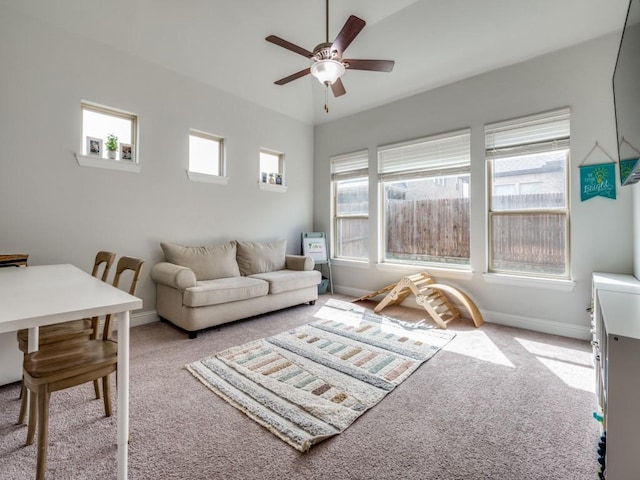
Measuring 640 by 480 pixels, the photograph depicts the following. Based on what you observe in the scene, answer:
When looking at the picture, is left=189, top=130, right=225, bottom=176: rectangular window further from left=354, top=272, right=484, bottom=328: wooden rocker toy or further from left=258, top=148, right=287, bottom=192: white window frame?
left=354, top=272, right=484, bottom=328: wooden rocker toy

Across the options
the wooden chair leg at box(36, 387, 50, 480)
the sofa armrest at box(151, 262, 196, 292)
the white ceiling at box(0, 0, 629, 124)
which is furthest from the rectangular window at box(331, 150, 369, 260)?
the wooden chair leg at box(36, 387, 50, 480)

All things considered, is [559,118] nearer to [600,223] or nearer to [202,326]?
[600,223]

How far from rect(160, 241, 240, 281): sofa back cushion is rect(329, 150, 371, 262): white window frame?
6.25 ft

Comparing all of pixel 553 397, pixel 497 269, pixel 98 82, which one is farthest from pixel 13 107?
pixel 497 269

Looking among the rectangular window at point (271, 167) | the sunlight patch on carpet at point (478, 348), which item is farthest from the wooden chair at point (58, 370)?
the rectangular window at point (271, 167)

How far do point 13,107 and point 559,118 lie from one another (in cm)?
528

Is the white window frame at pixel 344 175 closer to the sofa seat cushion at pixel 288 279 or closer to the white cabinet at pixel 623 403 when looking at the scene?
the sofa seat cushion at pixel 288 279

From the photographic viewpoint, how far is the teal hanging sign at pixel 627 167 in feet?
5.32

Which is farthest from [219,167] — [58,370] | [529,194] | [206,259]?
[529,194]

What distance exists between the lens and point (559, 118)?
312 cm

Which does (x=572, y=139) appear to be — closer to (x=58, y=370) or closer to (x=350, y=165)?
(x=350, y=165)

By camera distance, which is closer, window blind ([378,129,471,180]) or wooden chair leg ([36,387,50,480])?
wooden chair leg ([36,387,50,480])

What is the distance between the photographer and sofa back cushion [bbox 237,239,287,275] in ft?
13.6

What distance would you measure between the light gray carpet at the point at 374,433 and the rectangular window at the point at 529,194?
4.08 ft
